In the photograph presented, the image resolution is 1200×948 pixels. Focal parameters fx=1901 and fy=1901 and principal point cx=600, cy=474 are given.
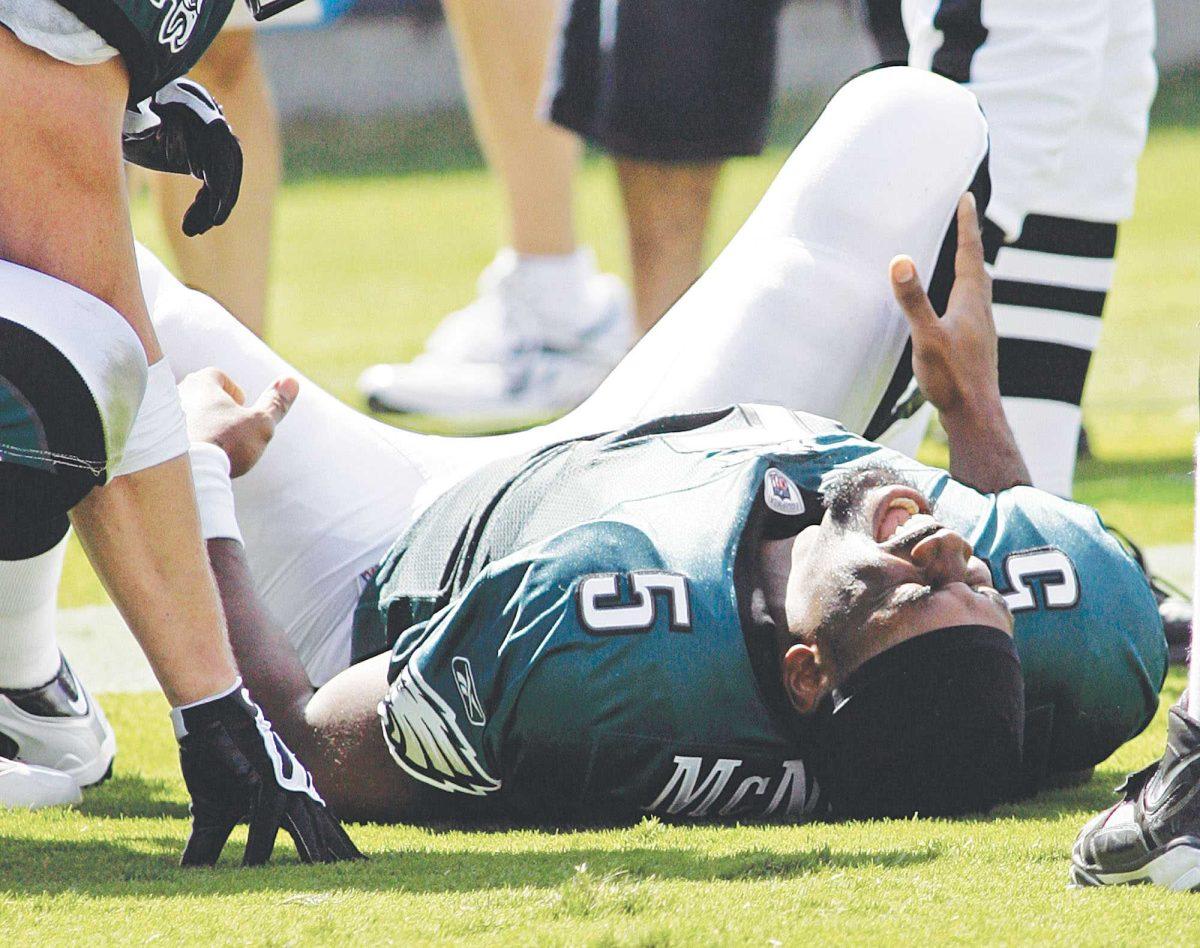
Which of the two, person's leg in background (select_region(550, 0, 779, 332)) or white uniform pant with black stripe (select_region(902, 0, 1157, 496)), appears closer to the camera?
white uniform pant with black stripe (select_region(902, 0, 1157, 496))

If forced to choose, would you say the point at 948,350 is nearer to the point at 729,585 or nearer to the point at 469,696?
the point at 729,585

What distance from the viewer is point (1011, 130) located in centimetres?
260

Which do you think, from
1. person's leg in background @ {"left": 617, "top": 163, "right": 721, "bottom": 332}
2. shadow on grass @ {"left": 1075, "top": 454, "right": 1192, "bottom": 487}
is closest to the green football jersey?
shadow on grass @ {"left": 1075, "top": 454, "right": 1192, "bottom": 487}

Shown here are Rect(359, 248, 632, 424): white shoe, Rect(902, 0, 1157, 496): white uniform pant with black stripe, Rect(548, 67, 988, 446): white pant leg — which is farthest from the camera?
Rect(359, 248, 632, 424): white shoe

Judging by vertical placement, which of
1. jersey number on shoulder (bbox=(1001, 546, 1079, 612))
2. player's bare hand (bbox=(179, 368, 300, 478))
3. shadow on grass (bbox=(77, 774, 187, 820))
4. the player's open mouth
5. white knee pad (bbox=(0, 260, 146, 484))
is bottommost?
shadow on grass (bbox=(77, 774, 187, 820))

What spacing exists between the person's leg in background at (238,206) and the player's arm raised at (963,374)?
5.91 feet

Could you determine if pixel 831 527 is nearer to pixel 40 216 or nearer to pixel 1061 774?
pixel 1061 774

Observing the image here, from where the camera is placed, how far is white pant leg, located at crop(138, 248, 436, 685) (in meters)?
2.25

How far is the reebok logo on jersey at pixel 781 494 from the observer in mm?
1870

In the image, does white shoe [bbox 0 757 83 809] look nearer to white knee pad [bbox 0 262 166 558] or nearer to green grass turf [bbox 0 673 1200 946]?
green grass turf [bbox 0 673 1200 946]

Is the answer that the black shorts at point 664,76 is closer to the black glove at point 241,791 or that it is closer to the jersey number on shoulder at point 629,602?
the jersey number on shoulder at point 629,602

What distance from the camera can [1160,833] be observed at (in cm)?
149

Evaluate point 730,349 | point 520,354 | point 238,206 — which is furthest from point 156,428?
point 520,354

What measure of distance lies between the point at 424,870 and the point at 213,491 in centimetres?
57
